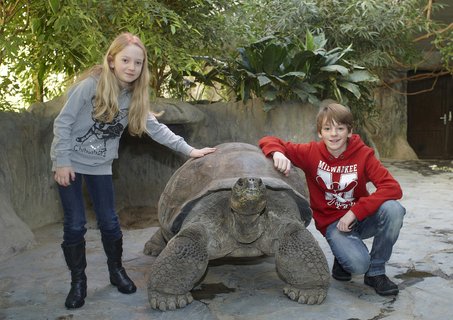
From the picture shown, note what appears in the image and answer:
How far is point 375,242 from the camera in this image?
8.66 feet

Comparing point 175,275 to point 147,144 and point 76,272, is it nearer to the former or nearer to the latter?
point 76,272

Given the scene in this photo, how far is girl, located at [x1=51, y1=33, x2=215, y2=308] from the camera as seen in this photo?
235cm

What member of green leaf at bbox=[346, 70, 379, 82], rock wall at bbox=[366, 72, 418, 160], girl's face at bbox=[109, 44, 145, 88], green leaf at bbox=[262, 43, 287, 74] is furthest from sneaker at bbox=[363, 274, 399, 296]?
rock wall at bbox=[366, 72, 418, 160]

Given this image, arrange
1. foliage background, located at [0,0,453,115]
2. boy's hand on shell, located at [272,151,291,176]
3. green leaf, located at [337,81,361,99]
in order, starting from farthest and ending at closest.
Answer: green leaf, located at [337,81,361,99] < foliage background, located at [0,0,453,115] < boy's hand on shell, located at [272,151,291,176]

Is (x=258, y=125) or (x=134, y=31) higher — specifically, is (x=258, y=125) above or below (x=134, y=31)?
below

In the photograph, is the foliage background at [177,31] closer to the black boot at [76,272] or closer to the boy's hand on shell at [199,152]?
the boy's hand on shell at [199,152]

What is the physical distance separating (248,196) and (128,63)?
86 cm

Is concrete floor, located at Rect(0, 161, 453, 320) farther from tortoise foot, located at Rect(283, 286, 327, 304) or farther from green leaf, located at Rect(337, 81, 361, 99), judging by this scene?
green leaf, located at Rect(337, 81, 361, 99)

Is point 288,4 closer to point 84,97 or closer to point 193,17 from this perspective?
point 193,17

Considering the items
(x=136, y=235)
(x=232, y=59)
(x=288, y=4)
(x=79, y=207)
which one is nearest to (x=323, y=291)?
(x=79, y=207)

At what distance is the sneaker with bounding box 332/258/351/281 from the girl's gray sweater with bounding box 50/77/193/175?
1351 millimetres

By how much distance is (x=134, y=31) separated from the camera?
4.28 meters

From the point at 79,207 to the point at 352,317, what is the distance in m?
1.37

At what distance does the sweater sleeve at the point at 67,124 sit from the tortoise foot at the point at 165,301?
2.39ft
